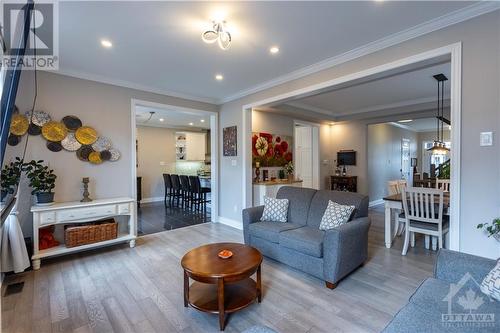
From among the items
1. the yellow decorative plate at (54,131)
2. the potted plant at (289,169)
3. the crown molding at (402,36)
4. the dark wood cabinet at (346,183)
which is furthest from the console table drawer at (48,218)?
the dark wood cabinet at (346,183)

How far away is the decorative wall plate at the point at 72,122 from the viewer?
3506 millimetres

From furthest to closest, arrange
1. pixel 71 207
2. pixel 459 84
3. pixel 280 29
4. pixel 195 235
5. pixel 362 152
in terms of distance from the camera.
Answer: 1. pixel 362 152
2. pixel 195 235
3. pixel 71 207
4. pixel 280 29
5. pixel 459 84

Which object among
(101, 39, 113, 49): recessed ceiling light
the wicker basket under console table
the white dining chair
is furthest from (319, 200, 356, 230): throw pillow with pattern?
(101, 39, 113, 49): recessed ceiling light

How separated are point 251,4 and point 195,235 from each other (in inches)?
141

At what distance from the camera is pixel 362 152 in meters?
6.72

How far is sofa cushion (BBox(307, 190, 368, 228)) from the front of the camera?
9.57 feet

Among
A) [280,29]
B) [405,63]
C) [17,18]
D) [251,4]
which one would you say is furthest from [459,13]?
[17,18]

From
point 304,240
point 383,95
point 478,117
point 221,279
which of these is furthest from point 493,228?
point 383,95

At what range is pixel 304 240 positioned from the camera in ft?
8.64

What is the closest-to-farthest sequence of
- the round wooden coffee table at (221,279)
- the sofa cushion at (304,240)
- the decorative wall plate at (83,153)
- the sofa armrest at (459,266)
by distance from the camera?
the sofa armrest at (459,266) < the round wooden coffee table at (221,279) < the sofa cushion at (304,240) < the decorative wall plate at (83,153)

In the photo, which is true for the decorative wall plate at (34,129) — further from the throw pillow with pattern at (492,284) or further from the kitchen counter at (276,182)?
the throw pillow with pattern at (492,284)

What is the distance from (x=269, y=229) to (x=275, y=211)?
0.38m

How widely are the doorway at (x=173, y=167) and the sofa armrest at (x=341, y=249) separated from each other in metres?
3.19

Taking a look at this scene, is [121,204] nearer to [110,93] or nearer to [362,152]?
[110,93]
